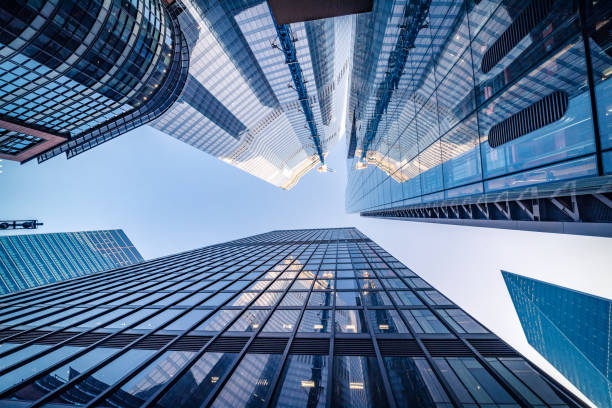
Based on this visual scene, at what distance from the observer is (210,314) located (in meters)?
11.8

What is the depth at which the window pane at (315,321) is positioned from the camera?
31.9 feet

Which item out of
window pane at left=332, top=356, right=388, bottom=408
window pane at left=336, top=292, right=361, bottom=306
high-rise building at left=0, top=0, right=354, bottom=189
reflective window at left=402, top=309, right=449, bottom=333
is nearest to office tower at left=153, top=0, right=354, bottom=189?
high-rise building at left=0, top=0, right=354, bottom=189

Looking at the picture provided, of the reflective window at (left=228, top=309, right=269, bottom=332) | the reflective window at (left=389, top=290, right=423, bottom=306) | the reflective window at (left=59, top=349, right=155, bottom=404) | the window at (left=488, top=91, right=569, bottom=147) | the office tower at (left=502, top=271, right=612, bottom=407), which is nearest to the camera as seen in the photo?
the reflective window at (left=59, top=349, right=155, bottom=404)

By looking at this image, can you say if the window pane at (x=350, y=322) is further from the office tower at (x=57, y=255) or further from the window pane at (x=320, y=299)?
the office tower at (x=57, y=255)

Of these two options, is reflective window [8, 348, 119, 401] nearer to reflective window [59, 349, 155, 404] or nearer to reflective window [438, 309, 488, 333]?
reflective window [59, 349, 155, 404]

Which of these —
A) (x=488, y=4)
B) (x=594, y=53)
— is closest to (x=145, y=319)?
(x=594, y=53)

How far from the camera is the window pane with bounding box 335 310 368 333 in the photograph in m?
9.59

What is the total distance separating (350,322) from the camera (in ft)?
33.4

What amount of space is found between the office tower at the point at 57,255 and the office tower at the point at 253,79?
81.3 meters

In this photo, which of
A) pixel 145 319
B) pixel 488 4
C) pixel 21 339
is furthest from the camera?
pixel 145 319

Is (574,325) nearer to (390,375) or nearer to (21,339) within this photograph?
(390,375)

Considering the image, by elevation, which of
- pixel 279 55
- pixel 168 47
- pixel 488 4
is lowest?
pixel 488 4

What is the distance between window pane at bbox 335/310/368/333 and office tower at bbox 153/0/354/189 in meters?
36.9

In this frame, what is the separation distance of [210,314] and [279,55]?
67219 mm
